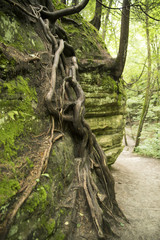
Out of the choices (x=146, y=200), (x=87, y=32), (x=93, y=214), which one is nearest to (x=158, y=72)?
(x=87, y=32)

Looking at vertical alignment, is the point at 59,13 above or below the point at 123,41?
above

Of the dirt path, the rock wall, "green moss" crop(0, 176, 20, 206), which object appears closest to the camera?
"green moss" crop(0, 176, 20, 206)

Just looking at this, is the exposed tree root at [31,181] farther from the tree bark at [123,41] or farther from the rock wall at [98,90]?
the tree bark at [123,41]

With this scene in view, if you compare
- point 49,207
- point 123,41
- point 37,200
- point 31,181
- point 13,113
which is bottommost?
point 49,207

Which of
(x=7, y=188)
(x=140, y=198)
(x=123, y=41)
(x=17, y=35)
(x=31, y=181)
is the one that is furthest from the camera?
(x=123, y=41)

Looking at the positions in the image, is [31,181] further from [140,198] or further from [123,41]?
[123,41]

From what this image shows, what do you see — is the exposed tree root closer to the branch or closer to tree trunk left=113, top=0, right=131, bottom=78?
the branch

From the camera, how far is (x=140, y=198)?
491 cm

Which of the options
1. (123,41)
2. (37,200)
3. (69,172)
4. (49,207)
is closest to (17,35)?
(69,172)

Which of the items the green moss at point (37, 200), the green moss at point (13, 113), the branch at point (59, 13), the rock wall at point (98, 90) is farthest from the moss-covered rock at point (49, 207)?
the branch at point (59, 13)

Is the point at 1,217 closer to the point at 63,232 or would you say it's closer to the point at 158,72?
Result: the point at 63,232

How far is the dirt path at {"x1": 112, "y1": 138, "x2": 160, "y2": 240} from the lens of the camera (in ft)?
10.9

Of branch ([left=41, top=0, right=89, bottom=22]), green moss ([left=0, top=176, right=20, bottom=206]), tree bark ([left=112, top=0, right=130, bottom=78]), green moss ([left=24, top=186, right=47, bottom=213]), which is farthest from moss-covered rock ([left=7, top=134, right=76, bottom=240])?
tree bark ([left=112, top=0, right=130, bottom=78])

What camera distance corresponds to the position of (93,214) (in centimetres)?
261
